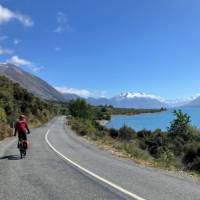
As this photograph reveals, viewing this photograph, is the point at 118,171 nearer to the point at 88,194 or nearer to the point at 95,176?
the point at 95,176

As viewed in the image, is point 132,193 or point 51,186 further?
point 51,186

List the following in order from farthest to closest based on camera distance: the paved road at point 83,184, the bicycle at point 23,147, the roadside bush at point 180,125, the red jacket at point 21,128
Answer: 1. the roadside bush at point 180,125
2. the red jacket at point 21,128
3. the bicycle at point 23,147
4. the paved road at point 83,184

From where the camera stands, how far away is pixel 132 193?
8.63 m

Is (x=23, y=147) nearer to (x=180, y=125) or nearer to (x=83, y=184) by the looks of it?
(x=83, y=184)

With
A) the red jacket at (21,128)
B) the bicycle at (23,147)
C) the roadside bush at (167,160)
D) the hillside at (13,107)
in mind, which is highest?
the hillside at (13,107)

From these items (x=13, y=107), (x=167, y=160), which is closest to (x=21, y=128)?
(x=167, y=160)

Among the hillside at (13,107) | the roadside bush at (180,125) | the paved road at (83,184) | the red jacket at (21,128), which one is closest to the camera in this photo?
the paved road at (83,184)

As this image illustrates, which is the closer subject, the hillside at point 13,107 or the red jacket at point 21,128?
the red jacket at point 21,128

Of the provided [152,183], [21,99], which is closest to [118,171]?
[152,183]

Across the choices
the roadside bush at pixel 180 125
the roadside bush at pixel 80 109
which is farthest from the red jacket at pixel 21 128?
the roadside bush at pixel 80 109

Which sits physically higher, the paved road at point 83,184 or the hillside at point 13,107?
the hillside at point 13,107

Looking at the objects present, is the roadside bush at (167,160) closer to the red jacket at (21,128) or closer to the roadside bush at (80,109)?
the red jacket at (21,128)

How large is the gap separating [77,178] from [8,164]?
446cm

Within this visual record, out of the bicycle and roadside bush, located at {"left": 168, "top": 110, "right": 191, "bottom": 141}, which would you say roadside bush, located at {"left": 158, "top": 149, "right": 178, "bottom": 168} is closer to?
the bicycle
